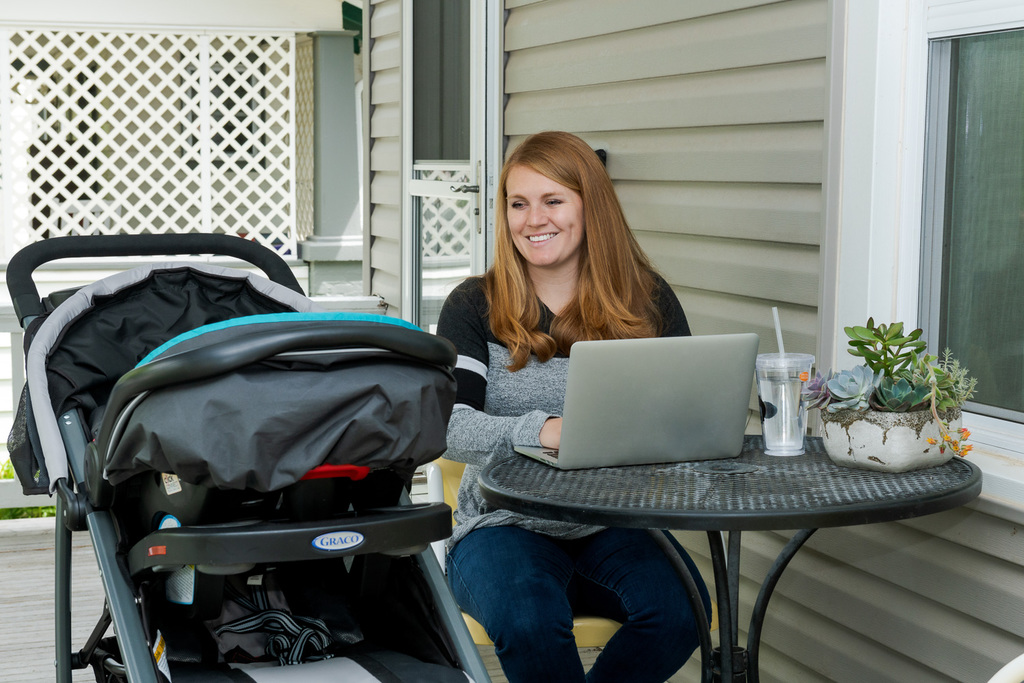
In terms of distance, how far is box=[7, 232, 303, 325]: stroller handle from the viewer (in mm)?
1990

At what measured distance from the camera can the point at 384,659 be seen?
1.60 m

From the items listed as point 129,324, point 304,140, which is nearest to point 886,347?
point 129,324

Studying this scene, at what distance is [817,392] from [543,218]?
711 mm

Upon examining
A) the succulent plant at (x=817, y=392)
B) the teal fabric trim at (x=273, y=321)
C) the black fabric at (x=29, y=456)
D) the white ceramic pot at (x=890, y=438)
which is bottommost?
the black fabric at (x=29, y=456)

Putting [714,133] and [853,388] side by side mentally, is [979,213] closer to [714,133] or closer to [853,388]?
[853,388]

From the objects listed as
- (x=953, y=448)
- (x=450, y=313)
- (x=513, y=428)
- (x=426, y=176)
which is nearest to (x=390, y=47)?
(x=426, y=176)

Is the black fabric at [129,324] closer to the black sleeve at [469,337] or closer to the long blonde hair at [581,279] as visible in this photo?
the black sleeve at [469,337]

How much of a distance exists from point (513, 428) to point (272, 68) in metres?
7.23

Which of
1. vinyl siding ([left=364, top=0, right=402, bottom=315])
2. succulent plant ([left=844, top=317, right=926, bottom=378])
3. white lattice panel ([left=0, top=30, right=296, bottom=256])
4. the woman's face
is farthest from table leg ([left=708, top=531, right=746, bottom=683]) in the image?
white lattice panel ([left=0, top=30, right=296, bottom=256])

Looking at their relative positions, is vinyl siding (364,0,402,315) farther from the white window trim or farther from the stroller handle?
the white window trim

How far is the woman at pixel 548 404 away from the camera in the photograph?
6.14 feet

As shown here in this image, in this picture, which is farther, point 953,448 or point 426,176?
point 426,176

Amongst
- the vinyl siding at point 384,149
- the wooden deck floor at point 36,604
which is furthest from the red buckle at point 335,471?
the vinyl siding at point 384,149

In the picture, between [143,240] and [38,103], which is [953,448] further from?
Answer: [38,103]
